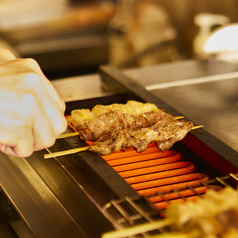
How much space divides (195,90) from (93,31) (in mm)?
5770

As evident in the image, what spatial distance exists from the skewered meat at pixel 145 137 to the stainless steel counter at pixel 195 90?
33cm

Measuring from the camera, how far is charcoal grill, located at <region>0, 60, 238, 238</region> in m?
1.74

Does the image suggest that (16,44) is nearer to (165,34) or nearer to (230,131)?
(165,34)

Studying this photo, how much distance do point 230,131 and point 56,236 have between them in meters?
1.31

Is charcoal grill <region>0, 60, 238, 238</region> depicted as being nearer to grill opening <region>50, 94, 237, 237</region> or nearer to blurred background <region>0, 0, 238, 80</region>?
grill opening <region>50, 94, 237, 237</region>

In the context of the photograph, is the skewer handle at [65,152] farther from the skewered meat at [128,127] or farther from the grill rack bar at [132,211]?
the grill rack bar at [132,211]

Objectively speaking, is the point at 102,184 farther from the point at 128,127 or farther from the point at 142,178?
the point at 128,127

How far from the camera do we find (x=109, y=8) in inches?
352

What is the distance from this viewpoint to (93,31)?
28.1 ft

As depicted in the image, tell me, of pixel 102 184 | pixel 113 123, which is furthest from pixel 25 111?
pixel 113 123

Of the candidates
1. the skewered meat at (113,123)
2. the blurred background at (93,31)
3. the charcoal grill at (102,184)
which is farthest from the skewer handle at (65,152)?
the blurred background at (93,31)

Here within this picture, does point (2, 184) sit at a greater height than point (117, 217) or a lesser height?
lesser

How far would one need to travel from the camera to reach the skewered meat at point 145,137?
2.14 m

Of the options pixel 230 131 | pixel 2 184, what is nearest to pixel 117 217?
pixel 2 184
